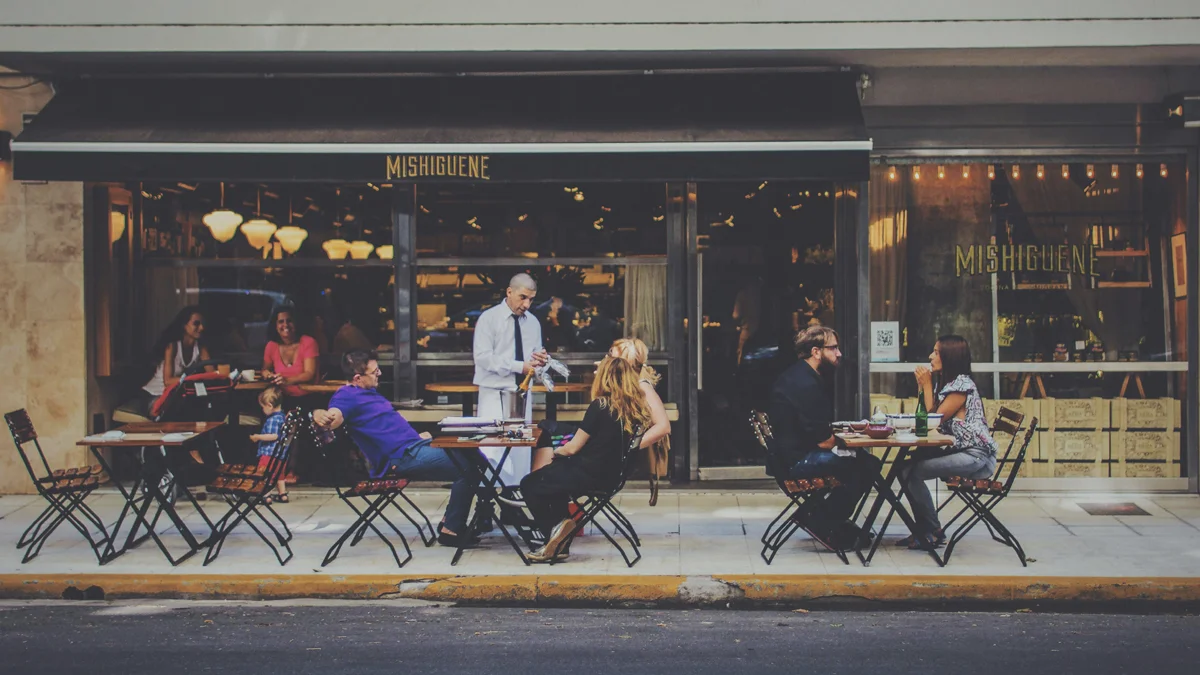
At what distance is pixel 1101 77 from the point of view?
9.98 metres

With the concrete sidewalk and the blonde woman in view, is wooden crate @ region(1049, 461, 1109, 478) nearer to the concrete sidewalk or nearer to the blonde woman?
the concrete sidewalk

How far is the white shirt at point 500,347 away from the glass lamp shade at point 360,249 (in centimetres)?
177

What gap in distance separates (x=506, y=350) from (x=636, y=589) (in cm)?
283

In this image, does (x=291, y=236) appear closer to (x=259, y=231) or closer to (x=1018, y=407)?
(x=259, y=231)

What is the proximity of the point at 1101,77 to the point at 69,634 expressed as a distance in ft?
29.1

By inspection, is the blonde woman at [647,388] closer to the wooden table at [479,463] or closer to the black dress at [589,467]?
the black dress at [589,467]

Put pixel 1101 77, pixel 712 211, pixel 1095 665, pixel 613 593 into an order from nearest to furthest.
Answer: pixel 1095 665
pixel 613 593
pixel 1101 77
pixel 712 211

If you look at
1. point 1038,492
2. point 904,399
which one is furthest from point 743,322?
point 1038,492

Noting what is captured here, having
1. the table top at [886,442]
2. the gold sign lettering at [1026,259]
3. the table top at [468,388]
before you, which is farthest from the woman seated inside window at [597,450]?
the gold sign lettering at [1026,259]

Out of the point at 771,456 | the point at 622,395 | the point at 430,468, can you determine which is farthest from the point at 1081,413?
the point at 430,468

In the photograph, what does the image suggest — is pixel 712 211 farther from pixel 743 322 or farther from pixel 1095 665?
pixel 1095 665

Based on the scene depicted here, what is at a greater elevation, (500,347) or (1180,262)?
(1180,262)

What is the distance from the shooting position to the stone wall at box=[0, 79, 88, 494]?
10.1 m

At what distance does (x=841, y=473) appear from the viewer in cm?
779
